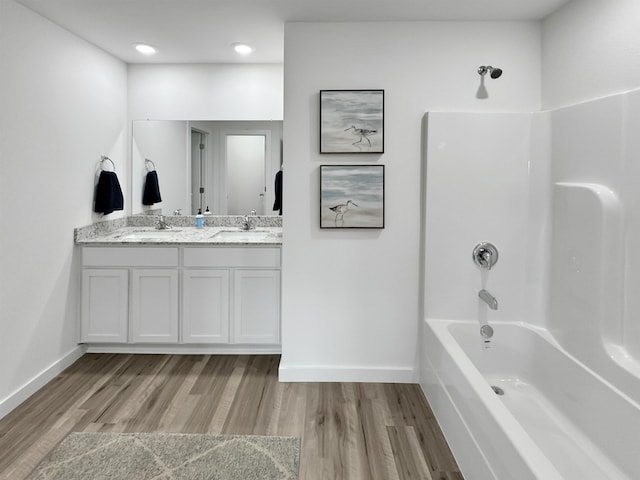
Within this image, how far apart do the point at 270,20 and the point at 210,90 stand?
1279mm

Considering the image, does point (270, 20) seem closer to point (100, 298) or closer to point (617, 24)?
point (617, 24)

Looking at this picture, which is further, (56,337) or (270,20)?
(56,337)

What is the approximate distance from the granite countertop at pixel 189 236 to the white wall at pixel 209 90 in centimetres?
98

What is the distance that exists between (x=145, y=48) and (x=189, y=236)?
1.47m

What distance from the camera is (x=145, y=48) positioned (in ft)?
11.7

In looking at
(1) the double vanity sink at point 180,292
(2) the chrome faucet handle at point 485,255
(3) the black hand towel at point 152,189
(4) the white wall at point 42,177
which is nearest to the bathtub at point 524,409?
(2) the chrome faucet handle at point 485,255

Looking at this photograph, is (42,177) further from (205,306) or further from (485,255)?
(485,255)

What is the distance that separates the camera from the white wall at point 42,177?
267cm

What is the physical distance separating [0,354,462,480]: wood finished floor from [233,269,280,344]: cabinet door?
0.70 ft

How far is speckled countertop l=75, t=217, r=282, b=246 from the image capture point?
344cm

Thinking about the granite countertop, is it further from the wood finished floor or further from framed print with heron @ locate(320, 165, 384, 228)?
the wood finished floor

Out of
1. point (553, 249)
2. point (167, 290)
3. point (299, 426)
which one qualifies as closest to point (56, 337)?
point (167, 290)

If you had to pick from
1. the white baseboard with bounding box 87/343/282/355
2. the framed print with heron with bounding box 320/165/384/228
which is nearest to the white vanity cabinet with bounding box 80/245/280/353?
the white baseboard with bounding box 87/343/282/355

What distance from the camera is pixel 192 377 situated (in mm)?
3191
